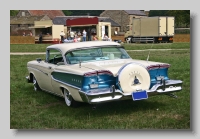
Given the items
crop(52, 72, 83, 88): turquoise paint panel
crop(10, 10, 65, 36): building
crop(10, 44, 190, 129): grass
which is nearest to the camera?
crop(10, 44, 190, 129): grass

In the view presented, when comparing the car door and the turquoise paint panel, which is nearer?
the turquoise paint panel

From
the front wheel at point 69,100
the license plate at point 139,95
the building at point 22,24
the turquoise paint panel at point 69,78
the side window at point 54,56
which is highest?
the building at point 22,24

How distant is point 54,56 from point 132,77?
2.20 meters

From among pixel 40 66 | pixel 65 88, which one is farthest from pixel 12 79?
pixel 65 88

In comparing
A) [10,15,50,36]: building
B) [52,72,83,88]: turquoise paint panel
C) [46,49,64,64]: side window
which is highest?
[10,15,50,36]: building

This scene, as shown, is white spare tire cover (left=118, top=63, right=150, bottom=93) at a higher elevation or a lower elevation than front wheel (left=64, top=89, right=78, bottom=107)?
higher

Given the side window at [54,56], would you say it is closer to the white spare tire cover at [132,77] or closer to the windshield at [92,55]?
the windshield at [92,55]

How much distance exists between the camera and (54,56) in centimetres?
760

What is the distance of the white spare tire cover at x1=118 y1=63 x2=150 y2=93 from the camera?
19.3 ft

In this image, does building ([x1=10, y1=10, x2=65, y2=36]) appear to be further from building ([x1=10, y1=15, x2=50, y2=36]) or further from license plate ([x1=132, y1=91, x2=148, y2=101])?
license plate ([x1=132, y1=91, x2=148, y2=101])

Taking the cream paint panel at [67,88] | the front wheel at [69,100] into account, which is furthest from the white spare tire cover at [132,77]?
the front wheel at [69,100]

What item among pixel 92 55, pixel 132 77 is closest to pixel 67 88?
pixel 92 55

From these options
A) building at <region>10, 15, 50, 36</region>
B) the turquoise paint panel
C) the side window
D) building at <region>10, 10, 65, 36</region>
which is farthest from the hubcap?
building at <region>10, 15, 50, 36</region>

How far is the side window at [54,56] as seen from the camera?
23.8ft
